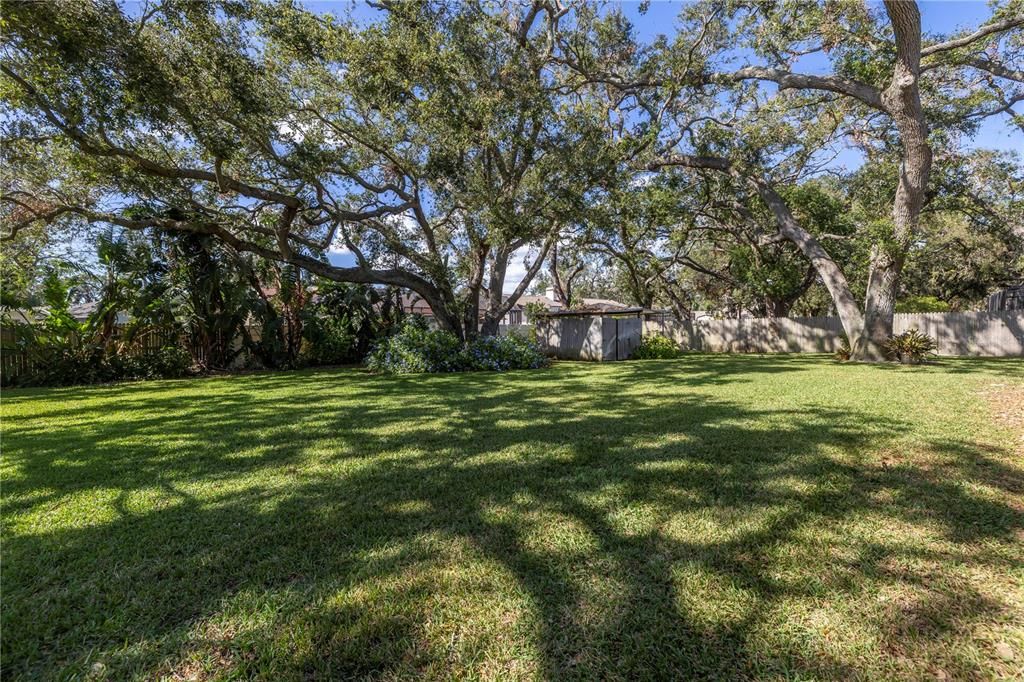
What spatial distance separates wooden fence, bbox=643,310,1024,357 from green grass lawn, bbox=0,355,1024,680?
12.4 meters

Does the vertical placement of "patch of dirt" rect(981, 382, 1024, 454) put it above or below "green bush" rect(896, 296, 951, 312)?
below

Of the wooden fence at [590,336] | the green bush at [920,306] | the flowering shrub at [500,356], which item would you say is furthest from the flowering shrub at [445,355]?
the green bush at [920,306]

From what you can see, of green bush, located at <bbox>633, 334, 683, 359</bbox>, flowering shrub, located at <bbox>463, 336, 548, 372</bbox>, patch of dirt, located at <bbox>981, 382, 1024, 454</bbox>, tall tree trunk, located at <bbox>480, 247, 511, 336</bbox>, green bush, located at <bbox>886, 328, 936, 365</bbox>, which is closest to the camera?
patch of dirt, located at <bbox>981, 382, 1024, 454</bbox>

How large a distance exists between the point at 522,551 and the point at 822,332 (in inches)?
758

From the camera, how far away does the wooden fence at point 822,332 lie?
1382 centimetres

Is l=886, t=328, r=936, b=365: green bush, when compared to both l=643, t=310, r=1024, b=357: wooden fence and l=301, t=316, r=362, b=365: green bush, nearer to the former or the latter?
l=643, t=310, r=1024, b=357: wooden fence

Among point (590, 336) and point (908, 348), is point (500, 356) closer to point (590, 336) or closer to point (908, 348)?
point (590, 336)

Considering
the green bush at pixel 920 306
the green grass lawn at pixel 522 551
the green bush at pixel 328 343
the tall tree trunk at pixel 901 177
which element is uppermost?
the tall tree trunk at pixel 901 177

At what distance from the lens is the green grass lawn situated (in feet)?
5.04

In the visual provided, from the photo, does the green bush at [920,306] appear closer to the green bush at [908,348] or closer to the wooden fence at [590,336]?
the green bush at [908,348]

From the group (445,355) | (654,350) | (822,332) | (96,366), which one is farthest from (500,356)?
(822,332)

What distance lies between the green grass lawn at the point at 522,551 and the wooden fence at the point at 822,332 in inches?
489

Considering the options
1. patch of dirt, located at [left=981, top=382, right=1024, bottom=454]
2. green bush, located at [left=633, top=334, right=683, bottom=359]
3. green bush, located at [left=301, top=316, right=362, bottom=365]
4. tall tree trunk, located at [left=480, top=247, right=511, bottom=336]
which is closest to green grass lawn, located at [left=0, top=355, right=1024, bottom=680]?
patch of dirt, located at [left=981, top=382, right=1024, bottom=454]

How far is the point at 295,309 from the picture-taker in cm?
1210
